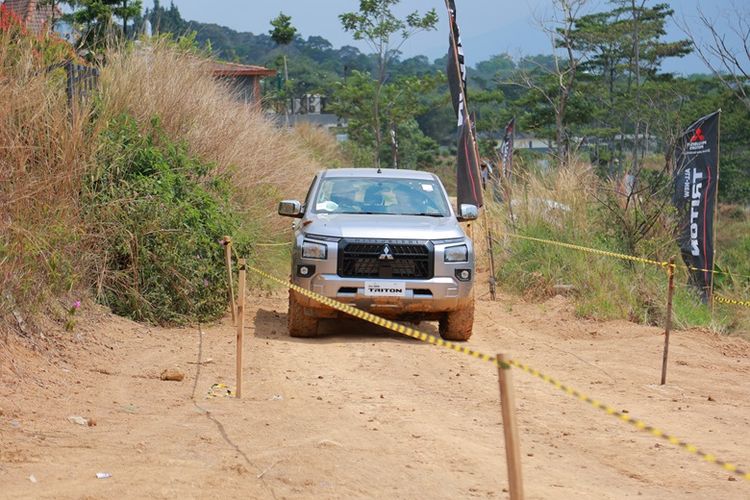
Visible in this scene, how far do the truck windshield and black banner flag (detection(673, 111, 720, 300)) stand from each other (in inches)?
199

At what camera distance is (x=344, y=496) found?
18.6 feet

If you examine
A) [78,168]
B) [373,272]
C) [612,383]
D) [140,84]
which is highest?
[140,84]

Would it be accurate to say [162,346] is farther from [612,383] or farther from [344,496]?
[344,496]

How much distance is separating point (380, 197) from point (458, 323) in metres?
1.82

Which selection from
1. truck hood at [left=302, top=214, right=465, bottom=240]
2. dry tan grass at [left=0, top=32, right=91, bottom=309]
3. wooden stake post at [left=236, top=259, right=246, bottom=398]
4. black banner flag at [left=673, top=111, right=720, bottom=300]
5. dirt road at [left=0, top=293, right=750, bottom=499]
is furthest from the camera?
black banner flag at [left=673, top=111, right=720, bottom=300]

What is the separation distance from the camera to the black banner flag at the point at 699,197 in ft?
51.5

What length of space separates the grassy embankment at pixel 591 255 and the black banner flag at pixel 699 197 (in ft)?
1.00

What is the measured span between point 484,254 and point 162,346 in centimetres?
919

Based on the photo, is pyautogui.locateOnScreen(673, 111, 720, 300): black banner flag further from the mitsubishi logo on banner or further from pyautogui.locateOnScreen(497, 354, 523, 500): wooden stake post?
pyautogui.locateOnScreen(497, 354, 523, 500): wooden stake post

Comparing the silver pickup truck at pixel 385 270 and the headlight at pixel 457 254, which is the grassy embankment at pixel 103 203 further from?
the headlight at pixel 457 254

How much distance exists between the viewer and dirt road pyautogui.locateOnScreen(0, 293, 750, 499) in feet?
19.5

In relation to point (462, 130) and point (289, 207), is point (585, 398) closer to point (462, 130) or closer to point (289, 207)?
point (289, 207)

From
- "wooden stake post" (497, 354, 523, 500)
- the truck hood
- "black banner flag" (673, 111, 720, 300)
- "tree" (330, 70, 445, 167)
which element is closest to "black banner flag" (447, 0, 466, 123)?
"black banner flag" (673, 111, 720, 300)

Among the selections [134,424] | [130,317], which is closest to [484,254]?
[130,317]
